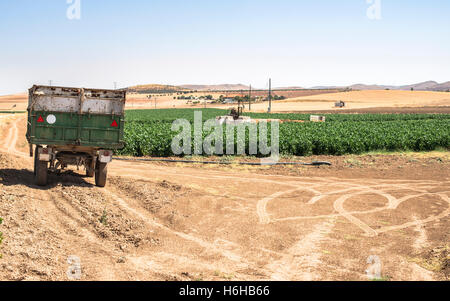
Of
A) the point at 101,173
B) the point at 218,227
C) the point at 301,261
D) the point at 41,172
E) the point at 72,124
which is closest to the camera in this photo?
the point at 301,261

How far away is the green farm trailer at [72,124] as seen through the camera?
13477mm

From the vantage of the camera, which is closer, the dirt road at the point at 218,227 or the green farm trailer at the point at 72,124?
the dirt road at the point at 218,227

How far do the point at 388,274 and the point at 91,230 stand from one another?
263 inches

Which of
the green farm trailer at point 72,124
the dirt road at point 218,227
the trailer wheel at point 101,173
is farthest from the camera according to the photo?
the trailer wheel at point 101,173

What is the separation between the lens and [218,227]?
1166 cm

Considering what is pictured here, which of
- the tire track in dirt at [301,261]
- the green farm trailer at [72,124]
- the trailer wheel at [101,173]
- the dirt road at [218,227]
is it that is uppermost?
the green farm trailer at [72,124]

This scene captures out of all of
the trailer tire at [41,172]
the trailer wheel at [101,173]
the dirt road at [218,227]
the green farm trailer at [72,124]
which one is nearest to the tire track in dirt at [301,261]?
the dirt road at [218,227]

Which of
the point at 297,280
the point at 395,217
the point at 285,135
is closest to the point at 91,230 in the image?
the point at 297,280

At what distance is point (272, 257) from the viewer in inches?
375

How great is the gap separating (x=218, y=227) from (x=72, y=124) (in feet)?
18.9

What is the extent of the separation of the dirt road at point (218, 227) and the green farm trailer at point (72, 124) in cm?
104

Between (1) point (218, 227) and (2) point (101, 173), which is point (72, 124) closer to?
(2) point (101, 173)

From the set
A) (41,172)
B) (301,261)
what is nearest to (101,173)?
(41,172)

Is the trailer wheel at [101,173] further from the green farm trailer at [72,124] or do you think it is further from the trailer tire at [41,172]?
the trailer tire at [41,172]
